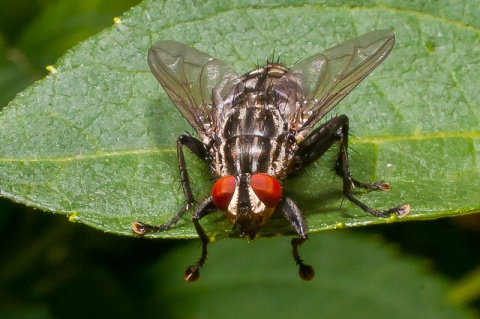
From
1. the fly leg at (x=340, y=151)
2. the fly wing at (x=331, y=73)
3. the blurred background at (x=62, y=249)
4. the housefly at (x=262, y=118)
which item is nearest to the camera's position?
the housefly at (x=262, y=118)

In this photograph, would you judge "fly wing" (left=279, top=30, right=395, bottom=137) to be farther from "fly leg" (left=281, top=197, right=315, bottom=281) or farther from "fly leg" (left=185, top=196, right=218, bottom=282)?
"fly leg" (left=185, top=196, right=218, bottom=282)

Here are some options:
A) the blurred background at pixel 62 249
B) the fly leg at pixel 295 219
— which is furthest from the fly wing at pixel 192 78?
the blurred background at pixel 62 249

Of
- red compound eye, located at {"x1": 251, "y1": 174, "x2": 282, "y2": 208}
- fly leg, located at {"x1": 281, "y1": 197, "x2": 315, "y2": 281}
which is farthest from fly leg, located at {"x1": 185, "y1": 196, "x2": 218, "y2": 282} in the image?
fly leg, located at {"x1": 281, "y1": 197, "x2": 315, "y2": 281}

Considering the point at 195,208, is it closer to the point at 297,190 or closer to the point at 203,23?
the point at 297,190

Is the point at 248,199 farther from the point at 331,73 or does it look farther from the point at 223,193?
the point at 331,73

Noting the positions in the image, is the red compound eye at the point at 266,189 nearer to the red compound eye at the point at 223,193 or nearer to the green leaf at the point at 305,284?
the red compound eye at the point at 223,193

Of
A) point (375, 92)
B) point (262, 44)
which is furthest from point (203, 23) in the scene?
point (375, 92)

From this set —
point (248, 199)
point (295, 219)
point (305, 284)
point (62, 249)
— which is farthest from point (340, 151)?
point (62, 249)
